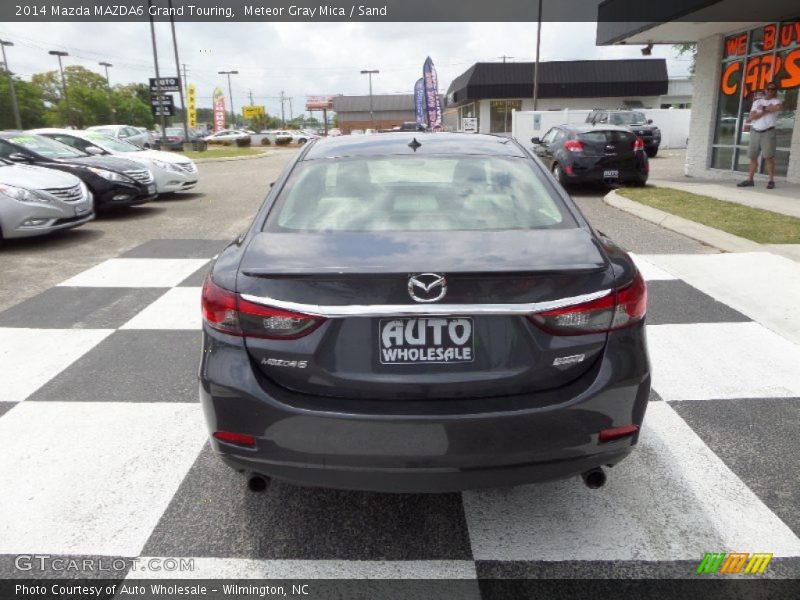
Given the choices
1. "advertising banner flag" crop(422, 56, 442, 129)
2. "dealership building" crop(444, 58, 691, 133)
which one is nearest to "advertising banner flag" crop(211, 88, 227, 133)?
"dealership building" crop(444, 58, 691, 133)

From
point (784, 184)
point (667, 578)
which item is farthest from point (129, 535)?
point (784, 184)

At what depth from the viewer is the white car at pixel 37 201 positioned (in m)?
7.72

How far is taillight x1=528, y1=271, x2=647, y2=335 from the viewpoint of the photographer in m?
2.16

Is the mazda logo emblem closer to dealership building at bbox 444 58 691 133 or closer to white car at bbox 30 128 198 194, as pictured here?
white car at bbox 30 128 198 194

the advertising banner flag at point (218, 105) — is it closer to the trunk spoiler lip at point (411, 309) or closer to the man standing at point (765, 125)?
the man standing at point (765, 125)

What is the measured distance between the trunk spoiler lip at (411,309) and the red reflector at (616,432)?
49 cm

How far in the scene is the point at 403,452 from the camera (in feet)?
6.98

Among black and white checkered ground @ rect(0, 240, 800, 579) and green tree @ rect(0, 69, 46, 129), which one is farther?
green tree @ rect(0, 69, 46, 129)

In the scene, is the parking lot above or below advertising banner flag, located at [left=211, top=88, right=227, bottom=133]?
below

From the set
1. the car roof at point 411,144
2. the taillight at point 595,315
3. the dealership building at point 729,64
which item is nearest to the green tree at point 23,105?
the dealership building at point 729,64

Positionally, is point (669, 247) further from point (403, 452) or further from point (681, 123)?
point (681, 123)

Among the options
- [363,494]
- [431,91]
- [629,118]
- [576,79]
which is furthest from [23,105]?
[363,494]

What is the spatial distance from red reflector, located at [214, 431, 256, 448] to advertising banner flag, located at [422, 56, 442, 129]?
33.9 metres

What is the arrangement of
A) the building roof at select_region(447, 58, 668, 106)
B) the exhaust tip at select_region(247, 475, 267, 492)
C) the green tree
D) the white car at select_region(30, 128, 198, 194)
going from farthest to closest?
the green tree < the building roof at select_region(447, 58, 668, 106) < the white car at select_region(30, 128, 198, 194) < the exhaust tip at select_region(247, 475, 267, 492)
